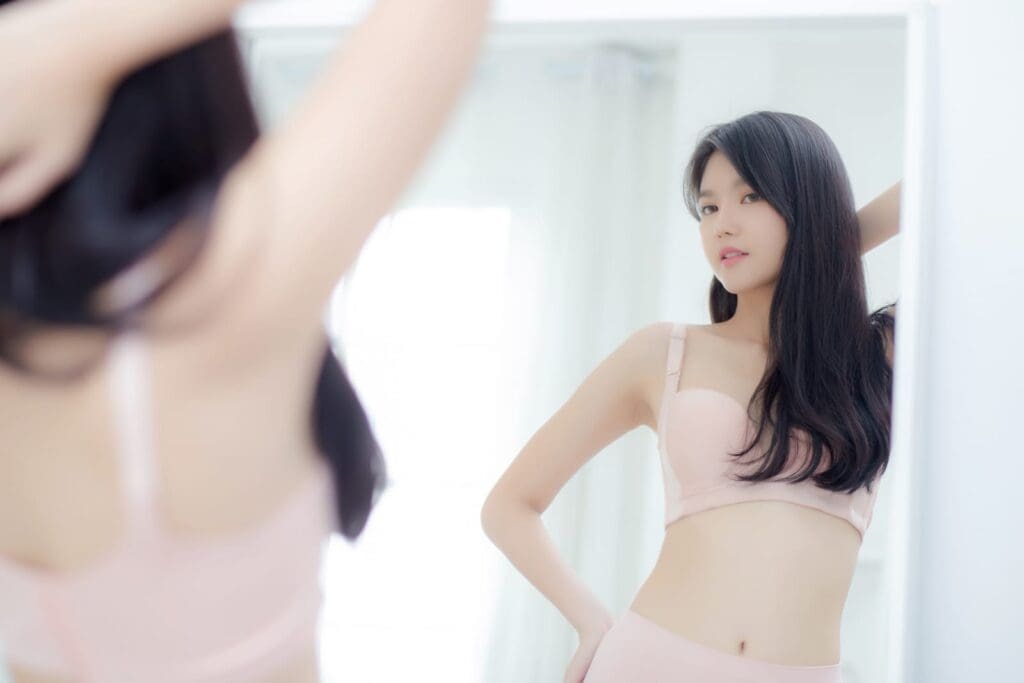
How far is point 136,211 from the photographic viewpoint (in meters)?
0.46

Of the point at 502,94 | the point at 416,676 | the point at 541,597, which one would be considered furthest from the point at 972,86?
the point at 416,676

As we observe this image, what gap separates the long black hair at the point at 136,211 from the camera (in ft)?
1.40

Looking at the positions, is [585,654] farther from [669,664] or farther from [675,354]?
[675,354]

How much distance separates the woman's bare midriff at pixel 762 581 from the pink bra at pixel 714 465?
11mm

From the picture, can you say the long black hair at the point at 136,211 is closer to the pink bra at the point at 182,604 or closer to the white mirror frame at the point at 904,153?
the pink bra at the point at 182,604

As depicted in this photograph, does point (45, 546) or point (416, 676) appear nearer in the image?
point (45, 546)

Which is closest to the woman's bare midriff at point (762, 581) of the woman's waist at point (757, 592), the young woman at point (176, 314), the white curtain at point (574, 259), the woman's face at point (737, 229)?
the woman's waist at point (757, 592)

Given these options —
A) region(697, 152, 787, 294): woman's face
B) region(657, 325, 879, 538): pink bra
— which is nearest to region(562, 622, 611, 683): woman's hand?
region(657, 325, 879, 538): pink bra

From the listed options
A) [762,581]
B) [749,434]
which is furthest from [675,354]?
[762,581]

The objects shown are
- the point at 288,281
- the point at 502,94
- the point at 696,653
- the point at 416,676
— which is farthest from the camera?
the point at 502,94

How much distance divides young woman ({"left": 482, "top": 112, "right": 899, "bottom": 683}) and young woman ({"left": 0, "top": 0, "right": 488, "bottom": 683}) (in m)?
0.67

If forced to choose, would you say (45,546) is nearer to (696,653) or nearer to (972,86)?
(696,653)

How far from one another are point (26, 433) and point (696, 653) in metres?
0.78

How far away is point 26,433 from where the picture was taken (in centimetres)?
50
